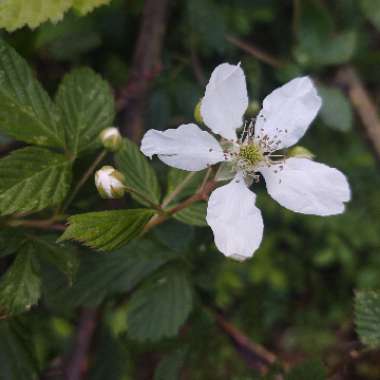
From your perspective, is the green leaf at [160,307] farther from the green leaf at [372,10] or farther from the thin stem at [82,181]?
the green leaf at [372,10]

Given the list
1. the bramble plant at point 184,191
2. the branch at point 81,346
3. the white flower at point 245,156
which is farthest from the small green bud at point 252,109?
the branch at point 81,346

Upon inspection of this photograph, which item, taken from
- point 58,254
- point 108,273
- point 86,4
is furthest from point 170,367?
point 86,4

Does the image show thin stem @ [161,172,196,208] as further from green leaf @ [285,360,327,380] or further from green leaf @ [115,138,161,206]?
green leaf @ [285,360,327,380]

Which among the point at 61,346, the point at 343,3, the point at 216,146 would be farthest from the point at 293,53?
the point at 61,346

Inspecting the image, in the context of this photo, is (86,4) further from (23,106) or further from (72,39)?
(72,39)

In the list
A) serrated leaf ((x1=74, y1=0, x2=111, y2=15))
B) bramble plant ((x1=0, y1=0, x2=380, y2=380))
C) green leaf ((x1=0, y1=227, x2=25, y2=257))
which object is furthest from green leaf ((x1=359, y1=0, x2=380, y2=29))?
green leaf ((x1=0, y1=227, x2=25, y2=257))
